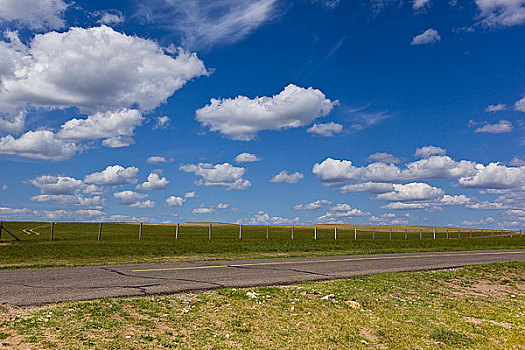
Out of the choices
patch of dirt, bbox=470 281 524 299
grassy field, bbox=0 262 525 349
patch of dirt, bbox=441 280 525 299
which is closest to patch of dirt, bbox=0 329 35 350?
grassy field, bbox=0 262 525 349

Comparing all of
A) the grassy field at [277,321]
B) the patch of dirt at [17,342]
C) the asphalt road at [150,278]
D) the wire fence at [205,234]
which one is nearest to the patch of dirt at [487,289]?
the grassy field at [277,321]

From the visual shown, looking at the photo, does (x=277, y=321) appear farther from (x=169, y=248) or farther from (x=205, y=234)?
(x=205, y=234)

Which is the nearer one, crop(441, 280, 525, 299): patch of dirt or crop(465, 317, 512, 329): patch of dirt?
crop(465, 317, 512, 329): patch of dirt

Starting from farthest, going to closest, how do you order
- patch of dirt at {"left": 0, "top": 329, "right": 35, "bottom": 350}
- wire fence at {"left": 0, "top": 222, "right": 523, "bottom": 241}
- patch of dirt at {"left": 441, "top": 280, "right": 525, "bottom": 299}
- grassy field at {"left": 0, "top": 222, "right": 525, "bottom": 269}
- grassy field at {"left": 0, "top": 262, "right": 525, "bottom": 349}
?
wire fence at {"left": 0, "top": 222, "right": 523, "bottom": 241}, grassy field at {"left": 0, "top": 222, "right": 525, "bottom": 269}, patch of dirt at {"left": 441, "top": 280, "right": 525, "bottom": 299}, grassy field at {"left": 0, "top": 262, "right": 525, "bottom": 349}, patch of dirt at {"left": 0, "top": 329, "right": 35, "bottom": 350}

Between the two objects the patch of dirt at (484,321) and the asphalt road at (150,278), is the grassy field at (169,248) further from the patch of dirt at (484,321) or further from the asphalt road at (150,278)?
the patch of dirt at (484,321)

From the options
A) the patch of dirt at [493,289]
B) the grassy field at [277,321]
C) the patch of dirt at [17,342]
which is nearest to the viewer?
the patch of dirt at [17,342]

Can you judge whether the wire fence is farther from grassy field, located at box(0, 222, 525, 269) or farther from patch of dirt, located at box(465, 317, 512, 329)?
patch of dirt, located at box(465, 317, 512, 329)

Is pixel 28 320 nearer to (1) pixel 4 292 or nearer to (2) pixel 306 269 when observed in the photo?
(1) pixel 4 292

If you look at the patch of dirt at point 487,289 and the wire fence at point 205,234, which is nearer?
the patch of dirt at point 487,289

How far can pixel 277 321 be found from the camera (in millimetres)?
8273

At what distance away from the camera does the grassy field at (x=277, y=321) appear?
6988mm

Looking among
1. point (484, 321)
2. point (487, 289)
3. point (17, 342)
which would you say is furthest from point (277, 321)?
point (487, 289)

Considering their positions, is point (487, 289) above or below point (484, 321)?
above

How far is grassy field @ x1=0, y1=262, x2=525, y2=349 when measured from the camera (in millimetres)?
6988
